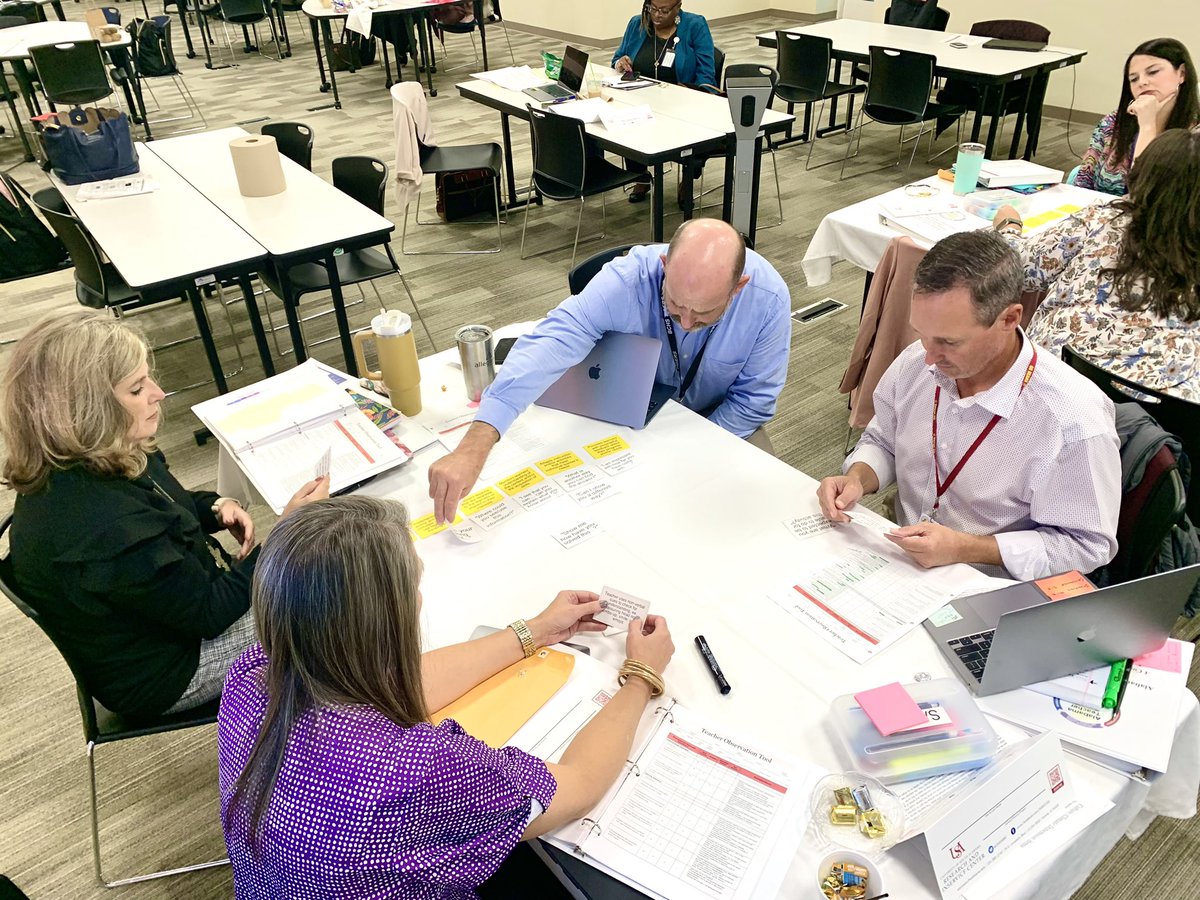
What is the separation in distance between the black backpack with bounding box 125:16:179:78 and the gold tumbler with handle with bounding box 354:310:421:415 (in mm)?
6986

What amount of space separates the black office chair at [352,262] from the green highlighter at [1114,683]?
120 inches

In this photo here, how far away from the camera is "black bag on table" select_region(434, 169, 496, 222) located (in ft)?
17.7

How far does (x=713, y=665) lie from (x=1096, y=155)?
10.9 feet

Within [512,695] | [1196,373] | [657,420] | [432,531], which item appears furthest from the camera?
[1196,373]

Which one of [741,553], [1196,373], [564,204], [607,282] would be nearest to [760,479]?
[741,553]

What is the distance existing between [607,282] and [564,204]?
12.8 ft

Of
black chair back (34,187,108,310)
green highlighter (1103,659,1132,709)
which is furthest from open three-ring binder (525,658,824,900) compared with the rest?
black chair back (34,187,108,310)

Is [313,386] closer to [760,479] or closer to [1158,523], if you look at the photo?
[760,479]

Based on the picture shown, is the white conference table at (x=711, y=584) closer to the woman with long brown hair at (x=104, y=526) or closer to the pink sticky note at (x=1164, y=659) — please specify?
the pink sticky note at (x=1164, y=659)

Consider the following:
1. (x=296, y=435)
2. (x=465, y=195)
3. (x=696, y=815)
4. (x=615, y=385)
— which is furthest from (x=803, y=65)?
(x=696, y=815)

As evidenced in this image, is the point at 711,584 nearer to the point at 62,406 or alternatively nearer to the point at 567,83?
the point at 62,406

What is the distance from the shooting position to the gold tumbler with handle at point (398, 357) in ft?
6.46

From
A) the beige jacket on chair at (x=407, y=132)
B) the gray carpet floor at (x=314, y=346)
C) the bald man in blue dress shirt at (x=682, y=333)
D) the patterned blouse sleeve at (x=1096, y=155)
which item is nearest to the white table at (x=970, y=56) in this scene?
the gray carpet floor at (x=314, y=346)

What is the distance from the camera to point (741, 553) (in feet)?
5.40
